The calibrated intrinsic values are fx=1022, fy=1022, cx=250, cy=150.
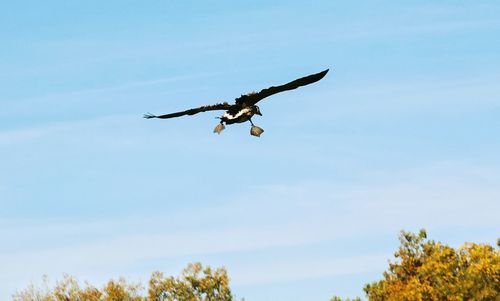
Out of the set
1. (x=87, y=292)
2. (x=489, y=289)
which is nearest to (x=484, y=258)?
(x=489, y=289)

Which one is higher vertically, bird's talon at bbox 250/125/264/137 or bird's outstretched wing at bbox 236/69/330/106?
bird's outstretched wing at bbox 236/69/330/106

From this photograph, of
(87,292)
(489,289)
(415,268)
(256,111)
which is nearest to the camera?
(256,111)

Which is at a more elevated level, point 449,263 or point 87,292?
point 87,292

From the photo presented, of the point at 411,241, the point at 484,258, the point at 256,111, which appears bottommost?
the point at 256,111

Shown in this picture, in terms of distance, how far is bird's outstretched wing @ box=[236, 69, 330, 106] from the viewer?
2391 centimetres

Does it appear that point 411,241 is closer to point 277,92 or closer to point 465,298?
point 465,298

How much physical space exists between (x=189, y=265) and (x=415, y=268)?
17.1 meters

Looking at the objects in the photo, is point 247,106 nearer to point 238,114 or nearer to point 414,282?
point 238,114

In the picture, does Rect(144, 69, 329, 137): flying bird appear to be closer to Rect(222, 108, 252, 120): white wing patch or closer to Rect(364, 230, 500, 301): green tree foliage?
Rect(222, 108, 252, 120): white wing patch

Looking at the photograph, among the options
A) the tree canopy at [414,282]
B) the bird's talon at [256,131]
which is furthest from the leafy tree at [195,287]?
the bird's talon at [256,131]

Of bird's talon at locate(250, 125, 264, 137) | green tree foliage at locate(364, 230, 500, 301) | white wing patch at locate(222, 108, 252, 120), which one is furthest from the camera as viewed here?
green tree foliage at locate(364, 230, 500, 301)

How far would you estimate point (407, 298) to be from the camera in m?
56.1

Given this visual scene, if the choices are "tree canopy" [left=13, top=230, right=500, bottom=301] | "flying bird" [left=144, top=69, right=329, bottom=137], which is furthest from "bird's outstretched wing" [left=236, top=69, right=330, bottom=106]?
"tree canopy" [left=13, top=230, right=500, bottom=301]

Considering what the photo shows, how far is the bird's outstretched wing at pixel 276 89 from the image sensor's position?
23.9m
